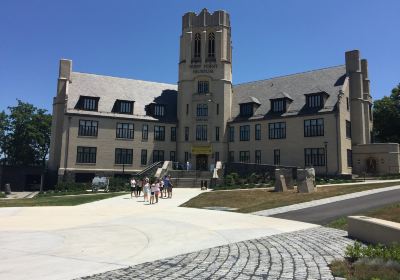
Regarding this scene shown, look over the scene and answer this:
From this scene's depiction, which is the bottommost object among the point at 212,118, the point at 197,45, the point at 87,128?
the point at 87,128

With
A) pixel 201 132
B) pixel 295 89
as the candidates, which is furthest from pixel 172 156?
pixel 295 89

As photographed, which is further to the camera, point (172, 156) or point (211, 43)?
point (211, 43)

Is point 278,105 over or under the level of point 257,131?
over

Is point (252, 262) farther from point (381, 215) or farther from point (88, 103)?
point (88, 103)

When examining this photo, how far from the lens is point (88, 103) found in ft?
169

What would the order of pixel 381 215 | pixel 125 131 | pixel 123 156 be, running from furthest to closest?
pixel 125 131 → pixel 123 156 → pixel 381 215

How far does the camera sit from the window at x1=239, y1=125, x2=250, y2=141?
170 ft

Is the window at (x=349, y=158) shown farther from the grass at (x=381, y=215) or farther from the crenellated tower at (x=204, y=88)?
the grass at (x=381, y=215)

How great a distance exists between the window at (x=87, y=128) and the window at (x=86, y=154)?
6.70ft

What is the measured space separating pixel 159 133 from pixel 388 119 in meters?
34.9

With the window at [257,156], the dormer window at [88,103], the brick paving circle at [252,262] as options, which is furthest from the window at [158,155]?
the brick paving circle at [252,262]

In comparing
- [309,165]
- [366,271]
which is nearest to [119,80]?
[309,165]

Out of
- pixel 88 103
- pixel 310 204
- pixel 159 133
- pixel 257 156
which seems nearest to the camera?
pixel 310 204

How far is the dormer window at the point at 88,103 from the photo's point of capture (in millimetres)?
51000
